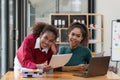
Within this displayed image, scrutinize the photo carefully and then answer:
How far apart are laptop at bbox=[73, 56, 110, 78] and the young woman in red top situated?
0.38 m

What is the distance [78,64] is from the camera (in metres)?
3.03

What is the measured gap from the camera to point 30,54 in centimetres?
273

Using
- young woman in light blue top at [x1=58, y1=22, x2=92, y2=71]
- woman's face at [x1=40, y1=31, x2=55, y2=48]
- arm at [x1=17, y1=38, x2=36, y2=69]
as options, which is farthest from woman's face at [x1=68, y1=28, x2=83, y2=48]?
arm at [x1=17, y1=38, x2=36, y2=69]

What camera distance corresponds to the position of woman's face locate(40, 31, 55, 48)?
2.67 m

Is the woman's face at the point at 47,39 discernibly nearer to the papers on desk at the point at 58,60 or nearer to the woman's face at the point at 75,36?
the papers on desk at the point at 58,60

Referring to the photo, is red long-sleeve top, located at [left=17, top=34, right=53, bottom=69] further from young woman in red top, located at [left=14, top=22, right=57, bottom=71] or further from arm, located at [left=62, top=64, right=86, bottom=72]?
arm, located at [left=62, top=64, right=86, bottom=72]

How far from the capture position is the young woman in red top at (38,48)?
2678mm

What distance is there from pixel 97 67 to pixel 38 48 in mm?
627

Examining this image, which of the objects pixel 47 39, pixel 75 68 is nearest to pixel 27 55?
pixel 47 39

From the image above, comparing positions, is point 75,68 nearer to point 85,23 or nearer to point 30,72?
point 30,72

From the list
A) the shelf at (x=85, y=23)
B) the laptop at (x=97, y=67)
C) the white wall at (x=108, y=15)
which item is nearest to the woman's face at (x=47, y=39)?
the laptop at (x=97, y=67)

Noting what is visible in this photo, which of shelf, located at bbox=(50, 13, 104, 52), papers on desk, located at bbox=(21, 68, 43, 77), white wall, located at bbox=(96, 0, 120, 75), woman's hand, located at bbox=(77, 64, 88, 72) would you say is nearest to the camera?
papers on desk, located at bbox=(21, 68, 43, 77)

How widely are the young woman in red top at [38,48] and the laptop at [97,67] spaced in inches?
15.1

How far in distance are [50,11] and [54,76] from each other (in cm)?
499
